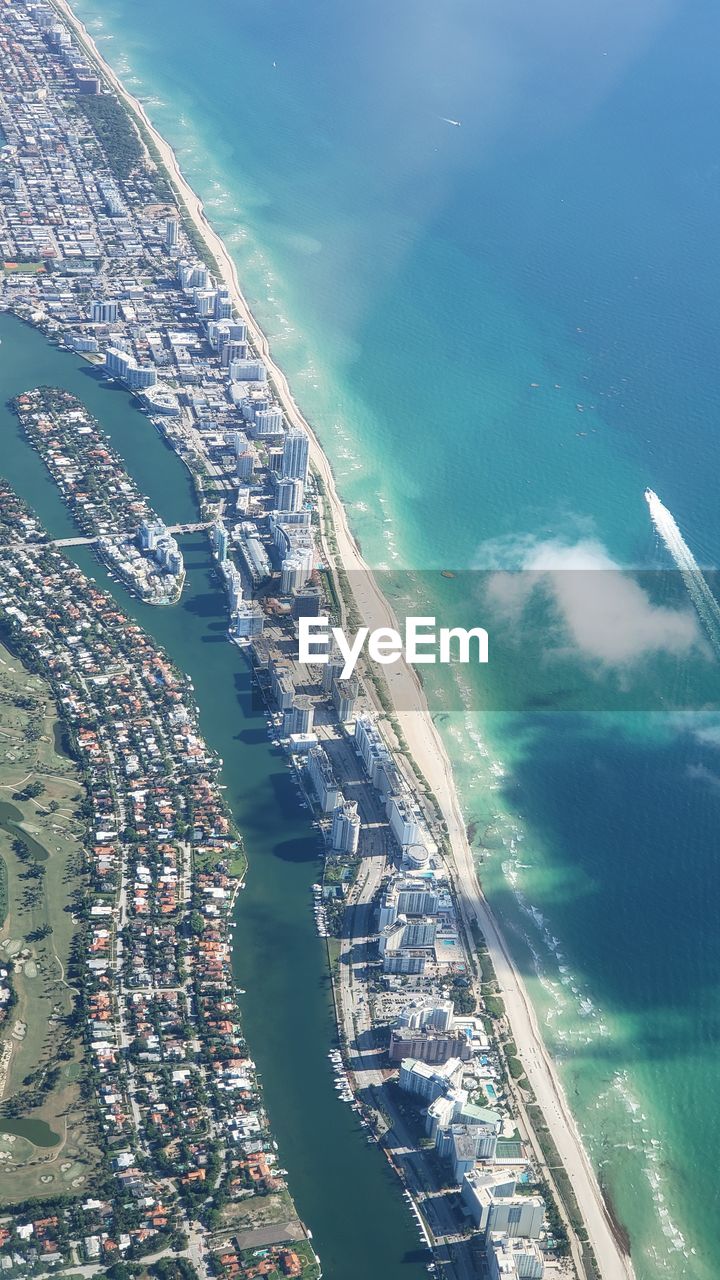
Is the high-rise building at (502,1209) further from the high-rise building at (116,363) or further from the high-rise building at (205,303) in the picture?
the high-rise building at (205,303)

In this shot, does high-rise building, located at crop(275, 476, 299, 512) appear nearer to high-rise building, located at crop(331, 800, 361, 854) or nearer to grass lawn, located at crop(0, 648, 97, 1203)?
grass lawn, located at crop(0, 648, 97, 1203)

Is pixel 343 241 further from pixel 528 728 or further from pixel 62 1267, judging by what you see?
pixel 62 1267

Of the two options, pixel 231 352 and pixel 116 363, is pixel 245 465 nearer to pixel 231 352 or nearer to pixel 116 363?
pixel 231 352

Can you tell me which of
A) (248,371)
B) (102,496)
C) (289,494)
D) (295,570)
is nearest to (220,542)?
(295,570)

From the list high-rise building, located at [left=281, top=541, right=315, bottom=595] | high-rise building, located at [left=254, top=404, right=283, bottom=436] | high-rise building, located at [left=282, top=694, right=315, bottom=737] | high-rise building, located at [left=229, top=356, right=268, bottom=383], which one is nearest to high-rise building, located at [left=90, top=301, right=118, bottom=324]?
high-rise building, located at [left=229, top=356, right=268, bottom=383]

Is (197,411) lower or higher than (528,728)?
higher

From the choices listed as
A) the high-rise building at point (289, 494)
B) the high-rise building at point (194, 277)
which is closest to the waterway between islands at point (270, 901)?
the high-rise building at point (289, 494)

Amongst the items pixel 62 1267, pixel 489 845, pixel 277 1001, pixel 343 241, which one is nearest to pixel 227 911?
pixel 277 1001
